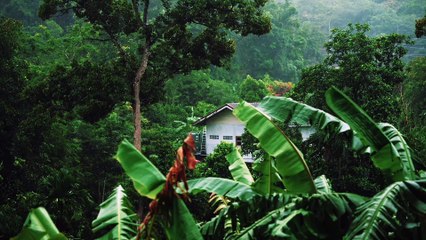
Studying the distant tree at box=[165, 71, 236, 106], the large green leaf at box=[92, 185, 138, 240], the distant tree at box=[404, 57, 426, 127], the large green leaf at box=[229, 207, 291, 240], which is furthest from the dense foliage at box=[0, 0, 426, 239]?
the distant tree at box=[165, 71, 236, 106]

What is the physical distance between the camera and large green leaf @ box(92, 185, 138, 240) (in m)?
4.62

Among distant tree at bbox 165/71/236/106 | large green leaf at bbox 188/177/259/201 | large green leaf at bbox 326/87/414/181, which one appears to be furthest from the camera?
distant tree at bbox 165/71/236/106

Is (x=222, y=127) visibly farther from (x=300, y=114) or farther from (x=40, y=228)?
(x=40, y=228)

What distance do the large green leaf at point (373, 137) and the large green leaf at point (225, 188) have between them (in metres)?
1.19

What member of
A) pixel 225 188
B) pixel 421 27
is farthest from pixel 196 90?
pixel 225 188

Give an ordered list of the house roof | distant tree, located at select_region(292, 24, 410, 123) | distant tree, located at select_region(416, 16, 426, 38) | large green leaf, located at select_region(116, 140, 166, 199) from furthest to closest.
A: the house roof → distant tree, located at select_region(292, 24, 410, 123) → distant tree, located at select_region(416, 16, 426, 38) → large green leaf, located at select_region(116, 140, 166, 199)

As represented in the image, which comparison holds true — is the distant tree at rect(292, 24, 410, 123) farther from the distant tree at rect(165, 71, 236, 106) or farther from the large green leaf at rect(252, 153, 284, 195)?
the distant tree at rect(165, 71, 236, 106)

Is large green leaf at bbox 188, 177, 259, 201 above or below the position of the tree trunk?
below

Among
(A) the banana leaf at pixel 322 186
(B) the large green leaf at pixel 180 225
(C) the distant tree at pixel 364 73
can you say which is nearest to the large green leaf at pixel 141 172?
(B) the large green leaf at pixel 180 225

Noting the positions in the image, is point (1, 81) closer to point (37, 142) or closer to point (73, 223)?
point (37, 142)

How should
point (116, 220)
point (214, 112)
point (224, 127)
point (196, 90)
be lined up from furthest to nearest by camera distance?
1. point (196, 90)
2. point (224, 127)
3. point (214, 112)
4. point (116, 220)

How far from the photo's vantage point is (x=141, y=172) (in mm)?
4016

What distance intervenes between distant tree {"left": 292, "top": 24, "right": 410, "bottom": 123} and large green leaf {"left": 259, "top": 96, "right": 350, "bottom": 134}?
10.2 m

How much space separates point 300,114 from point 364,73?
1080cm
